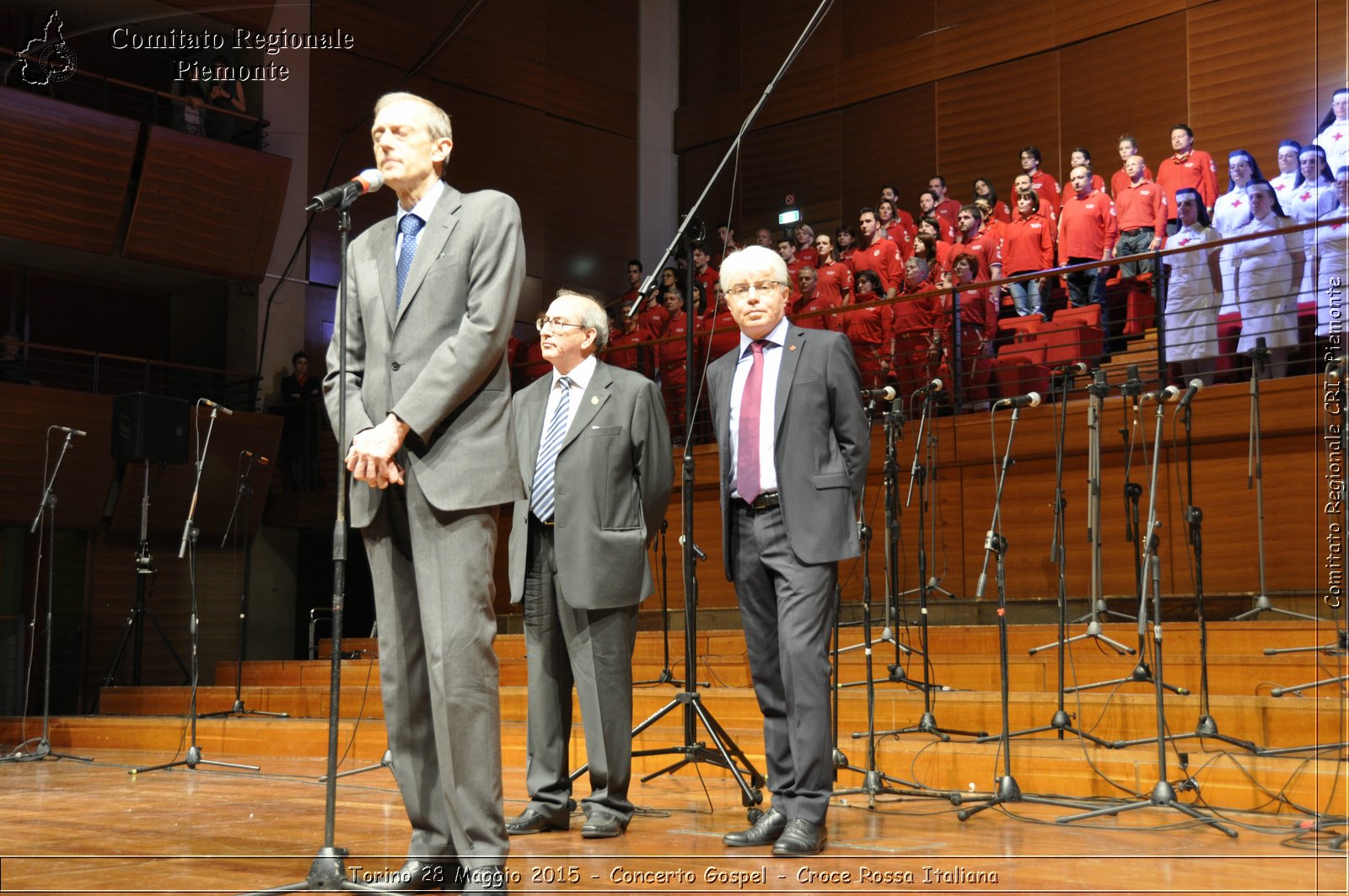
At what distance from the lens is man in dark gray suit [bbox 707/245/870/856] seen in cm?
278

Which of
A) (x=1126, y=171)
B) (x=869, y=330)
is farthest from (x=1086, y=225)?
(x=869, y=330)

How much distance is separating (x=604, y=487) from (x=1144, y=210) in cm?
520

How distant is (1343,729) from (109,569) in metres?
9.31

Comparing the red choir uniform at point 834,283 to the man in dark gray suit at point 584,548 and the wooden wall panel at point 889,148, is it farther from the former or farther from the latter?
the man in dark gray suit at point 584,548

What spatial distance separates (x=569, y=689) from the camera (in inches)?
130

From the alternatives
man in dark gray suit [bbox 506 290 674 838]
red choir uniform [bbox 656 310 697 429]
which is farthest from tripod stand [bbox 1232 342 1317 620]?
red choir uniform [bbox 656 310 697 429]

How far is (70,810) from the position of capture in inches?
145

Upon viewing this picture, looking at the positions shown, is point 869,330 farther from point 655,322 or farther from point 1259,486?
point 1259,486

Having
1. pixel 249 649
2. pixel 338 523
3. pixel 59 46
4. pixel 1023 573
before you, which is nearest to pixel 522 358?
pixel 249 649

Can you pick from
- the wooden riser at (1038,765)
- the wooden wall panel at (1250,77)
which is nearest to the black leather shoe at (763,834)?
the wooden riser at (1038,765)

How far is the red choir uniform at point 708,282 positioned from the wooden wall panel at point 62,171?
14.2 ft

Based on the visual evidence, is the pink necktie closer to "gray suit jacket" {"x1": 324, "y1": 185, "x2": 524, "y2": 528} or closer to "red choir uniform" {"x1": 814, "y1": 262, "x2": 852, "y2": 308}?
"gray suit jacket" {"x1": 324, "y1": 185, "x2": 524, "y2": 528}

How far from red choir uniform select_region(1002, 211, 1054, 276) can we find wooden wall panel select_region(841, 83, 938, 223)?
3260mm

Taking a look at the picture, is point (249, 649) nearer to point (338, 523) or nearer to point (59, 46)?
point (59, 46)
